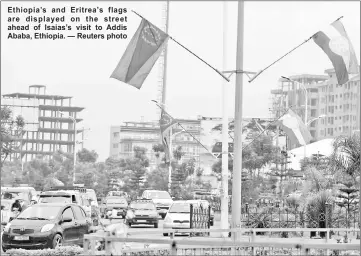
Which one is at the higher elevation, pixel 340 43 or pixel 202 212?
pixel 340 43

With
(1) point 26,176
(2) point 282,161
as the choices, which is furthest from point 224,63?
(1) point 26,176

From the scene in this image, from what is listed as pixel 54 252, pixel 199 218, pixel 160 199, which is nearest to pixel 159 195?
pixel 160 199

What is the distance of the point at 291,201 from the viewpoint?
4891 centimetres

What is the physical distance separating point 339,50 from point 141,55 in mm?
5232

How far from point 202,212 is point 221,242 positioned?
24600 millimetres

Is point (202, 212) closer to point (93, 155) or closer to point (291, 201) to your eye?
point (291, 201)

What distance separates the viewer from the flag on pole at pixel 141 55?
2428cm

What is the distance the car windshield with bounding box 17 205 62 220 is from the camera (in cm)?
2634

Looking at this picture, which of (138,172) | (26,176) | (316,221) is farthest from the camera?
(26,176)

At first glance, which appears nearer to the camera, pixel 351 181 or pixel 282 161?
pixel 351 181

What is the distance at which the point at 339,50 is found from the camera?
25453mm

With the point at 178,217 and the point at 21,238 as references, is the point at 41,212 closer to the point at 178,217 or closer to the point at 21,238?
the point at 21,238

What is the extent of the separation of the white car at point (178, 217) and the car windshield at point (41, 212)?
12.6 meters

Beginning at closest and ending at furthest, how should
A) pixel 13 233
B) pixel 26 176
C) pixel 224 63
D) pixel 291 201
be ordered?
pixel 13 233 → pixel 224 63 → pixel 291 201 → pixel 26 176
